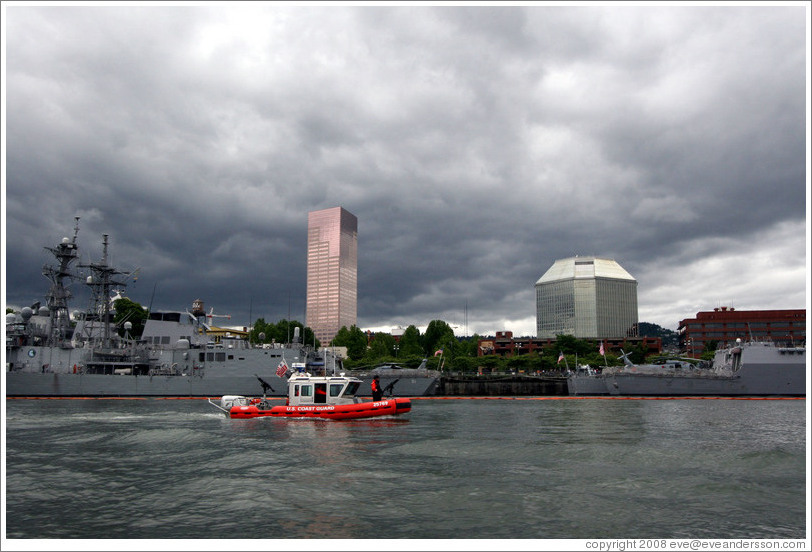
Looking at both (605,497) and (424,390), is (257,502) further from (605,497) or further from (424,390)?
(424,390)

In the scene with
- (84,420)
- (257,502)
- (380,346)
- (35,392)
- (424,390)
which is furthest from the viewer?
(380,346)

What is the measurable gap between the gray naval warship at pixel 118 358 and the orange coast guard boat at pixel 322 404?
31.6m

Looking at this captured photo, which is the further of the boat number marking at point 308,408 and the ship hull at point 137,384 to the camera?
the ship hull at point 137,384

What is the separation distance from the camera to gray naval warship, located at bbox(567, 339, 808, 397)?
8912 cm

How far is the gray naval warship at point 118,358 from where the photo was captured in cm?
7925

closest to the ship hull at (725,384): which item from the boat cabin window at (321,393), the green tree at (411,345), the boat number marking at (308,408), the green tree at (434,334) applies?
the boat cabin window at (321,393)

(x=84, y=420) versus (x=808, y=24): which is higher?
(x=808, y=24)

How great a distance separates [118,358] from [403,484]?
80.1 metres

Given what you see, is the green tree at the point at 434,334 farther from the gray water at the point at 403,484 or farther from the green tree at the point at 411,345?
the gray water at the point at 403,484

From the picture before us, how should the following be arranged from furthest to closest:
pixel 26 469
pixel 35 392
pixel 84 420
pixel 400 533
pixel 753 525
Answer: pixel 35 392 < pixel 84 420 < pixel 26 469 < pixel 753 525 < pixel 400 533

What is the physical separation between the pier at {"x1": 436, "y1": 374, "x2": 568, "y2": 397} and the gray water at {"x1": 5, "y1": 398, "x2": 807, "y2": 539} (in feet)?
256

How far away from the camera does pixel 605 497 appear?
55.9 ft

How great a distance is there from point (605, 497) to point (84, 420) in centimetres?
4072

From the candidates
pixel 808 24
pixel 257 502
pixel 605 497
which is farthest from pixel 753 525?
pixel 257 502
